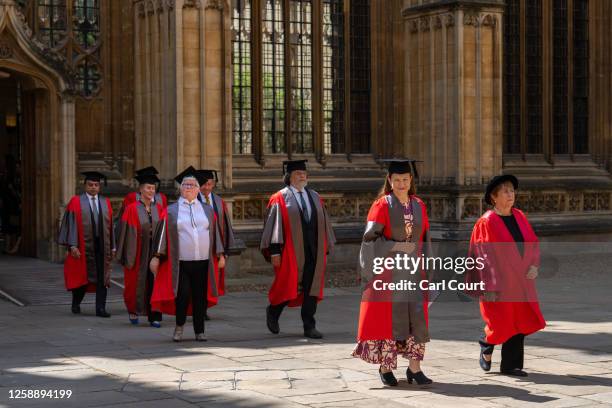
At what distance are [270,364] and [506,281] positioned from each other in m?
2.07

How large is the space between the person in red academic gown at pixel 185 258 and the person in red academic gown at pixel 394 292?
2666 mm

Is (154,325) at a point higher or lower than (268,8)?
lower

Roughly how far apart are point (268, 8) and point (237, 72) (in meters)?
1.30

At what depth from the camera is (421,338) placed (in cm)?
901

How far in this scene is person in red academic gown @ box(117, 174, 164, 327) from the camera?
12938 millimetres

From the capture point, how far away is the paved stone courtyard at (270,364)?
8.41 meters

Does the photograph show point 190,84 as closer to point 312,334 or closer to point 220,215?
point 220,215

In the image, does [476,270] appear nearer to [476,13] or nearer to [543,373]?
[543,373]

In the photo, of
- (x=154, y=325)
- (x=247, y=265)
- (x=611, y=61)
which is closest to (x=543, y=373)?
(x=154, y=325)

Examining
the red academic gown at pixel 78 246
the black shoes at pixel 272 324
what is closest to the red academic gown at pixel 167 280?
the black shoes at pixel 272 324

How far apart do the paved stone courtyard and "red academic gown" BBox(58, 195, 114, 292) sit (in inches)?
15.8

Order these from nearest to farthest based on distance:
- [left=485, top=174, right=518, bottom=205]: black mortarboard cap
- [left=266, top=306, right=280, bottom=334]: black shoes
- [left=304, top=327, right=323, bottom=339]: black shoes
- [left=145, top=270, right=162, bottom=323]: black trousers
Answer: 1. [left=485, top=174, right=518, bottom=205]: black mortarboard cap
2. [left=304, top=327, right=323, bottom=339]: black shoes
3. [left=266, top=306, right=280, bottom=334]: black shoes
4. [left=145, top=270, right=162, bottom=323]: black trousers

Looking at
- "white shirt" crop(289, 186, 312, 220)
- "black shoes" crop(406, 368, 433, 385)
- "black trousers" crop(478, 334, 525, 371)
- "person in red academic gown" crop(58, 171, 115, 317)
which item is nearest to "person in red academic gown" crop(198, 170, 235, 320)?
"white shirt" crop(289, 186, 312, 220)

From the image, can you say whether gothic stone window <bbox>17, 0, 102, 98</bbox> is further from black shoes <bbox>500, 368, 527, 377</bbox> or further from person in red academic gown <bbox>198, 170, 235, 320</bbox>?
black shoes <bbox>500, 368, 527, 377</bbox>
